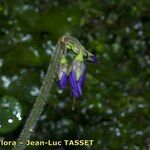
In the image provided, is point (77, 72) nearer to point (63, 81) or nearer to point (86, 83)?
point (63, 81)

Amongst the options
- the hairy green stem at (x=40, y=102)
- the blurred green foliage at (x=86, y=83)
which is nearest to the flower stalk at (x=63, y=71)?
the hairy green stem at (x=40, y=102)

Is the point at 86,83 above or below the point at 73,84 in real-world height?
below

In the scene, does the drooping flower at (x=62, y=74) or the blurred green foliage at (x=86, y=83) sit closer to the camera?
the drooping flower at (x=62, y=74)

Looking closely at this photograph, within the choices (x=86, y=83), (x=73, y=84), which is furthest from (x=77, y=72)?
(x=86, y=83)

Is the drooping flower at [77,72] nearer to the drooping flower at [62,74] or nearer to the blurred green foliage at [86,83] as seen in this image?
the drooping flower at [62,74]

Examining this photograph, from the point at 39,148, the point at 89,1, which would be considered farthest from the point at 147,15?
the point at 39,148

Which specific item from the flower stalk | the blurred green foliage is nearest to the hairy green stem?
the flower stalk

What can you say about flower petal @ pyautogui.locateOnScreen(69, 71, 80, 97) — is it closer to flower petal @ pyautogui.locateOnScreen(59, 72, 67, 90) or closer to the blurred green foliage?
flower petal @ pyautogui.locateOnScreen(59, 72, 67, 90)
